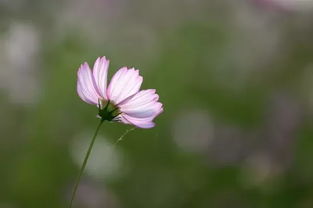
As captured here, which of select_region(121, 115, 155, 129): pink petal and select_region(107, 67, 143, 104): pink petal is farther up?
select_region(107, 67, 143, 104): pink petal

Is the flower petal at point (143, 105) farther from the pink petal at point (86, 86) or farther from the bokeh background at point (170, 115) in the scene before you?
the bokeh background at point (170, 115)

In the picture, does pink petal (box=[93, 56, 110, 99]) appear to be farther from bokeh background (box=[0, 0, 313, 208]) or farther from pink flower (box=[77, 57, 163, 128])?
bokeh background (box=[0, 0, 313, 208])

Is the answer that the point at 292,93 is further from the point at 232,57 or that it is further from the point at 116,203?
the point at 116,203

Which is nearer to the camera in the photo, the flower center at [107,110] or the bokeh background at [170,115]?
the flower center at [107,110]

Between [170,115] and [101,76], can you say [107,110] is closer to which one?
[101,76]

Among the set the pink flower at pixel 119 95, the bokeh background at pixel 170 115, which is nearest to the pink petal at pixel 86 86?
the pink flower at pixel 119 95

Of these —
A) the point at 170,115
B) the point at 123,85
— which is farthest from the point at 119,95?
the point at 170,115

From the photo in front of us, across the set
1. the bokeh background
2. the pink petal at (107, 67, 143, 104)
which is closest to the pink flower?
the pink petal at (107, 67, 143, 104)

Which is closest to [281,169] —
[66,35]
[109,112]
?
[66,35]
